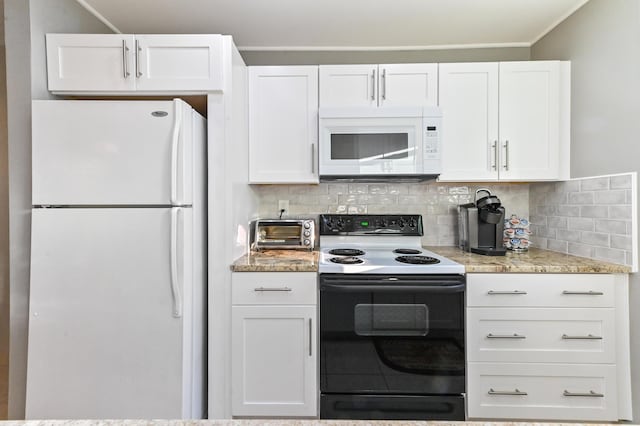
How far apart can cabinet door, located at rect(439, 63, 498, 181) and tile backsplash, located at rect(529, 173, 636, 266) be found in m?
0.47

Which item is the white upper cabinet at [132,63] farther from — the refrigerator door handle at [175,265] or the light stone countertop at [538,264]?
the light stone countertop at [538,264]

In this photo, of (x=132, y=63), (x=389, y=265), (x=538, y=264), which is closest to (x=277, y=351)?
(x=389, y=265)

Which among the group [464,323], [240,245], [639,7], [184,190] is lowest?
[464,323]

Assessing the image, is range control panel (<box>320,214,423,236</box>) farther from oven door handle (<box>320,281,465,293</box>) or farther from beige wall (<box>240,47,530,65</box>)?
beige wall (<box>240,47,530,65</box>)

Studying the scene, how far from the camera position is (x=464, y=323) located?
172 centimetres

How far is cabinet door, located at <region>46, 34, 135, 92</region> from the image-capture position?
5.38 feet

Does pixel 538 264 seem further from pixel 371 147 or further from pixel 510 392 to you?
pixel 371 147

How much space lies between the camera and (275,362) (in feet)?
5.75

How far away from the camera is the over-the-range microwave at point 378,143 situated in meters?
2.01

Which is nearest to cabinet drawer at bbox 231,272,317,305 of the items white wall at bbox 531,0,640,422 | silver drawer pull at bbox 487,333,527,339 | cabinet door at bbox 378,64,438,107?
silver drawer pull at bbox 487,333,527,339

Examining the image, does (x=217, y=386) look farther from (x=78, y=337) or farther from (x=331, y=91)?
(x=331, y=91)

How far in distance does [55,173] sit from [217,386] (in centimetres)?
133

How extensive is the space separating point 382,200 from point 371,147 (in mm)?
547

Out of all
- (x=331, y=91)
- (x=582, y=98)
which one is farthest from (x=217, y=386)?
(x=582, y=98)
